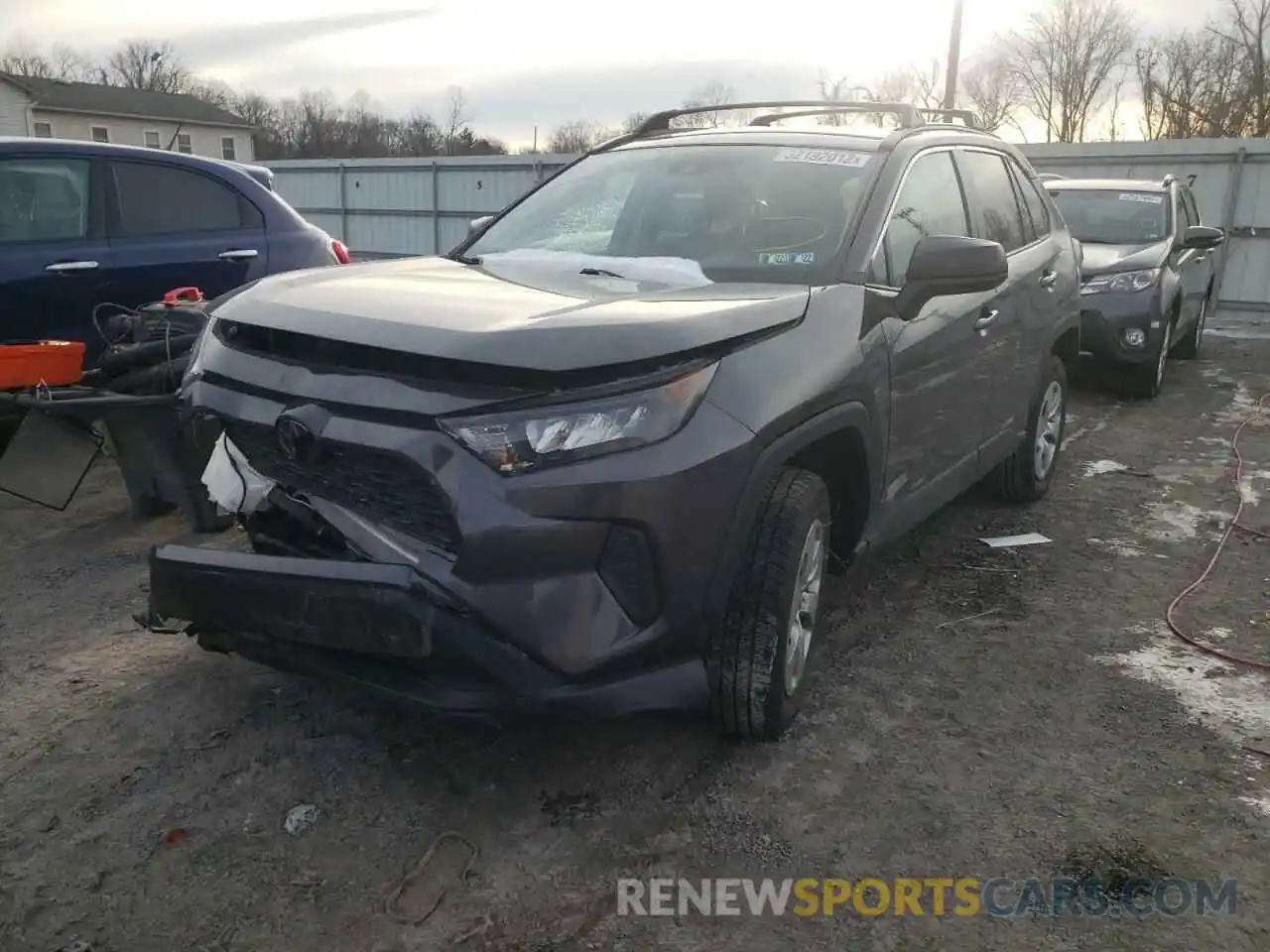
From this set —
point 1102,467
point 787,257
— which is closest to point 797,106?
point 787,257

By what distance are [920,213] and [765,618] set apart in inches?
72.1

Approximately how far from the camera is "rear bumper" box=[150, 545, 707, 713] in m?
2.29

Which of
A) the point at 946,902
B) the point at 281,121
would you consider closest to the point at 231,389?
the point at 946,902

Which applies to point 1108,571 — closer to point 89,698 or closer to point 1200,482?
point 1200,482

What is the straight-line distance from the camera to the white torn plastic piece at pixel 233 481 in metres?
2.74

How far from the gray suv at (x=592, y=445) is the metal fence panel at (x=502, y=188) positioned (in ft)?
26.8

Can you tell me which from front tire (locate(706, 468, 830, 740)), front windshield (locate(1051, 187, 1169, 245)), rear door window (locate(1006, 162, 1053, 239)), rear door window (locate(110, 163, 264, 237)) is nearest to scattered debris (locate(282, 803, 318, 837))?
front tire (locate(706, 468, 830, 740))

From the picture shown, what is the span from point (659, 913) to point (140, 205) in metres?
4.96

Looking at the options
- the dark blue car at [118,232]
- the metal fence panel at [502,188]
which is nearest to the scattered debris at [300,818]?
the dark blue car at [118,232]

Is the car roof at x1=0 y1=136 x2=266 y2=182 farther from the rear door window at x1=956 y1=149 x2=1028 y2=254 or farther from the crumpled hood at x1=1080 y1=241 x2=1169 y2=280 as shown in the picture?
the crumpled hood at x1=1080 y1=241 x2=1169 y2=280

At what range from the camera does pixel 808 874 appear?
2.49m

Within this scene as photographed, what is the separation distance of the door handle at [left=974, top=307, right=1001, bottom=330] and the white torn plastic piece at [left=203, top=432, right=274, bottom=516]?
276cm

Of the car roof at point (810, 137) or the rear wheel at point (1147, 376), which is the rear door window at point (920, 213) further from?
the rear wheel at point (1147, 376)

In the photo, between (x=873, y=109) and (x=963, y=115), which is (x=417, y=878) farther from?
(x=963, y=115)
